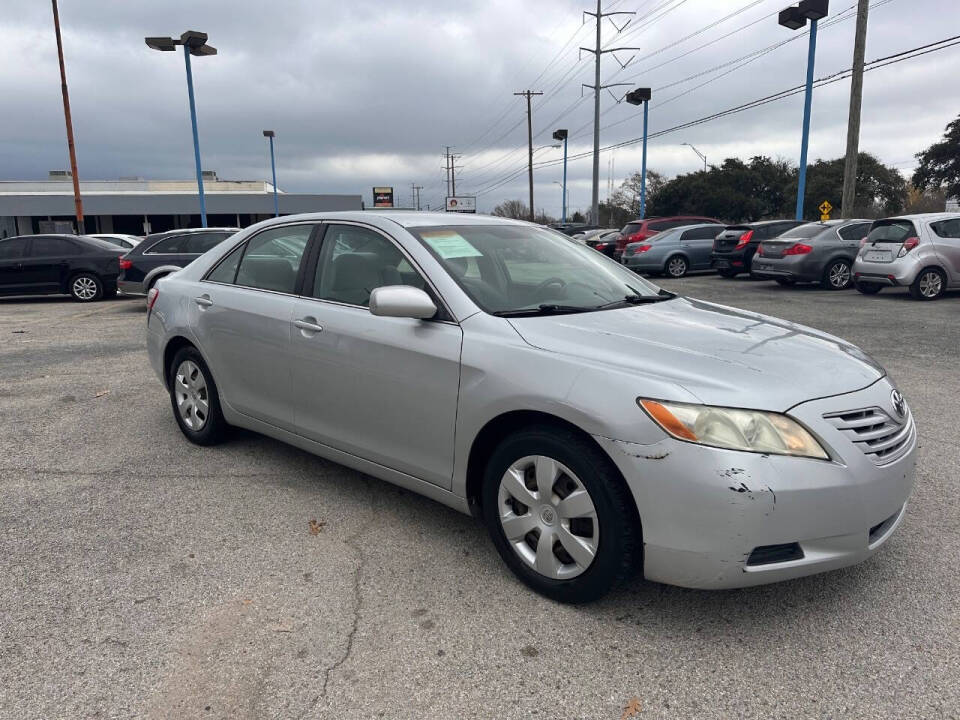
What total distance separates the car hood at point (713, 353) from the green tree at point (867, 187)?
50.1m

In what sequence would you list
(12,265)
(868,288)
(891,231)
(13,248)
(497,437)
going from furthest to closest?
(13,248)
(12,265)
(868,288)
(891,231)
(497,437)

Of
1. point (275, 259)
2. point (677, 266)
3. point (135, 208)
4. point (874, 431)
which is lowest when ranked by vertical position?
point (677, 266)

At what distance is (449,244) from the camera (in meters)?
3.55

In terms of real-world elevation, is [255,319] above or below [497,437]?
above

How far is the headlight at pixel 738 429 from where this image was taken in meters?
2.41

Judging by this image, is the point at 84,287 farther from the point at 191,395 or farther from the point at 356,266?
the point at 356,266

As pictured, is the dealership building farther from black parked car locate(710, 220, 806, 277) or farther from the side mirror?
the side mirror

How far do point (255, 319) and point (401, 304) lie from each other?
4.49 ft

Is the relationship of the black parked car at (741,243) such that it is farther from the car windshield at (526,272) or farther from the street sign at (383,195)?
the street sign at (383,195)

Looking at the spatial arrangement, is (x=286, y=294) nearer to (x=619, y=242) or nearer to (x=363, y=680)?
(x=363, y=680)

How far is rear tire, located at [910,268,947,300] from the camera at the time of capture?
12.8 meters

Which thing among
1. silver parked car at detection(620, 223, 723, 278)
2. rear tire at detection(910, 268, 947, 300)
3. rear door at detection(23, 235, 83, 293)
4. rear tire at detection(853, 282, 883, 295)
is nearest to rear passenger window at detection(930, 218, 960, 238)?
rear tire at detection(910, 268, 947, 300)

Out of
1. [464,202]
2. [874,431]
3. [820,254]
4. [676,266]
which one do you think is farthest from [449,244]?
[464,202]

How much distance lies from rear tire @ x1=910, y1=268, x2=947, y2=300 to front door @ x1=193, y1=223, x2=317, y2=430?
12452 mm
